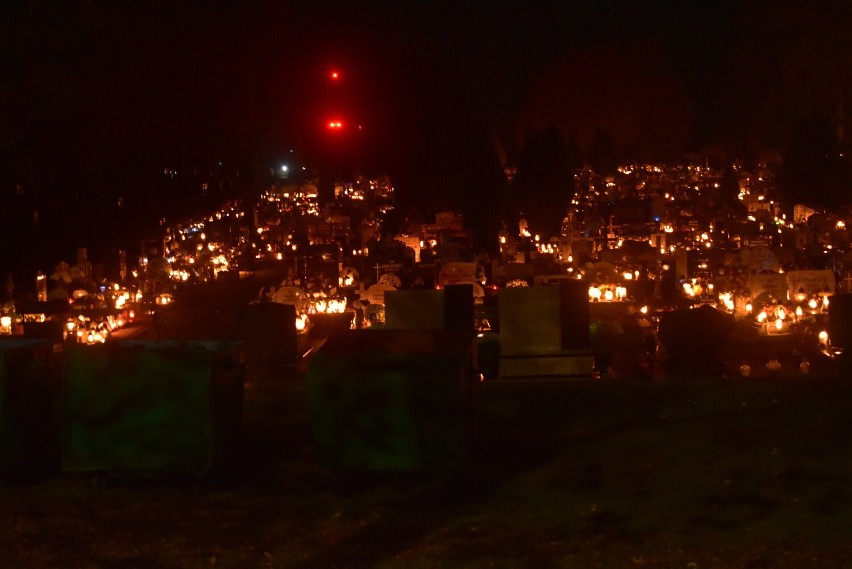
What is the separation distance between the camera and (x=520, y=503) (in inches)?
233

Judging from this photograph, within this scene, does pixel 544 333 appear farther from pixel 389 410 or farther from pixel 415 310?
pixel 389 410

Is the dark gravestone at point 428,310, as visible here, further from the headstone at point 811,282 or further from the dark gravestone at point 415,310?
the headstone at point 811,282

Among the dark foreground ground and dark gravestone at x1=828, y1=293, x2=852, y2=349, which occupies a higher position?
dark gravestone at x1=828, y1=293, x2=852, y2=349

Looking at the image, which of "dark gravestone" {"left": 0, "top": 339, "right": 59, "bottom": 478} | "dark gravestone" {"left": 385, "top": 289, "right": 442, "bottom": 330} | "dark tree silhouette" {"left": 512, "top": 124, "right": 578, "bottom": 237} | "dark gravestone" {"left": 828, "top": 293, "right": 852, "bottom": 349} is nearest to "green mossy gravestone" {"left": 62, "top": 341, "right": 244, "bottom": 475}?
"dark gravestone" {"left": 0, "top": 339, "right": 59, "bottom": 478}

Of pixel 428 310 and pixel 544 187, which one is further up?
pixel 544 187

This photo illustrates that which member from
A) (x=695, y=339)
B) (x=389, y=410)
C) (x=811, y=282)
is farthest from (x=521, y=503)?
(x=811, y=282)

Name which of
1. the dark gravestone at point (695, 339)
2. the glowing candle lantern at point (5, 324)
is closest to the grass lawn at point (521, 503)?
the dark gravestone at point (695, 339)

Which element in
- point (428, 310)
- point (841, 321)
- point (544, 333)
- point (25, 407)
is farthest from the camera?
point (544, 333)

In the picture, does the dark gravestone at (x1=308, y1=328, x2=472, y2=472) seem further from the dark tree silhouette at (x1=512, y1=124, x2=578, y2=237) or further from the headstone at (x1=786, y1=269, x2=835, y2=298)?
the dark tree silhouette at (x1=512, y1=124, x2=578, y2=237)

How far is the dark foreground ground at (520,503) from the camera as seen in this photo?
16.9 ft

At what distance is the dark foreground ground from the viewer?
515 centimetres

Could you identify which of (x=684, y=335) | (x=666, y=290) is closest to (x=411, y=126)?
(x=666, y=290)

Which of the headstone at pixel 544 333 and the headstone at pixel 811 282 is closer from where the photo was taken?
the headstone at pixel 544 333

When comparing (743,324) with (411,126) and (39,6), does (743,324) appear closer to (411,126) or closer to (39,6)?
(39,6)
